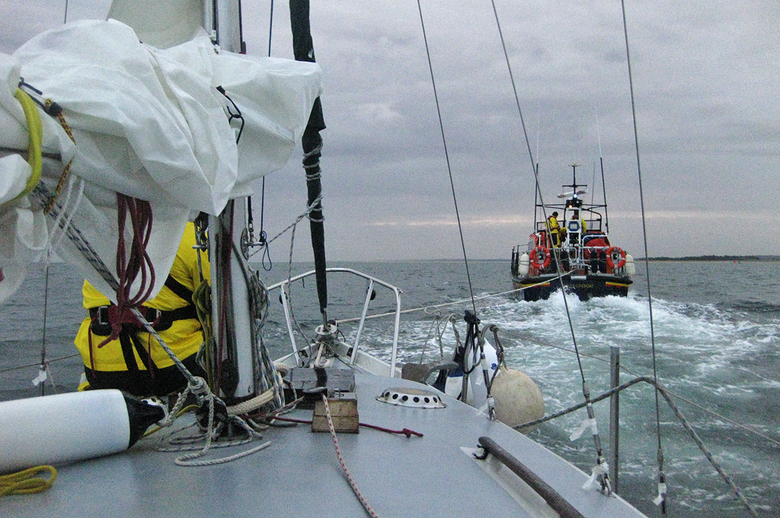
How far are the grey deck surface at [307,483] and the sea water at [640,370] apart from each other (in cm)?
49

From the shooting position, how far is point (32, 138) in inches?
40.5

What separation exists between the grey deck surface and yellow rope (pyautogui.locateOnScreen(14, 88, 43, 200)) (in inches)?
35.2

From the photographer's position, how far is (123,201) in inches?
51.4

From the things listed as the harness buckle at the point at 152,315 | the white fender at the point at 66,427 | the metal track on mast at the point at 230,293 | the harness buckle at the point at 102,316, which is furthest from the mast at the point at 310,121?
the white fender at the point at 66,427

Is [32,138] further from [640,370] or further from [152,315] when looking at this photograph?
[640,370]

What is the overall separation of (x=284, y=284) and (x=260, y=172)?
2.54 m

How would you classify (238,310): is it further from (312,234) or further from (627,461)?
(627,461)

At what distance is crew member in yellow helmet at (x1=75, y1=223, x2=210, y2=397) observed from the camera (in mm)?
2408

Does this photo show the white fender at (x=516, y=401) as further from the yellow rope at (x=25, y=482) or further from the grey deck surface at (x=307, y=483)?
the yellow rope at (x=25, y=482)

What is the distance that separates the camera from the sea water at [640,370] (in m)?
4.17

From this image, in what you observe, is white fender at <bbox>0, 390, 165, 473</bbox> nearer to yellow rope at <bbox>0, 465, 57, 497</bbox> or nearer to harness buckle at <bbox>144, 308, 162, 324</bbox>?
yellow rope at <bbox>0, 465, 57, 497</bbox>

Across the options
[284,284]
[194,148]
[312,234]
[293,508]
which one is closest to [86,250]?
[194,148]

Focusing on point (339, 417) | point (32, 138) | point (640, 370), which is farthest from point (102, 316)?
point (640, 370)

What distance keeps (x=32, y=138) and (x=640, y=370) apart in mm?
8209
